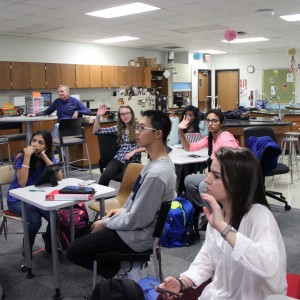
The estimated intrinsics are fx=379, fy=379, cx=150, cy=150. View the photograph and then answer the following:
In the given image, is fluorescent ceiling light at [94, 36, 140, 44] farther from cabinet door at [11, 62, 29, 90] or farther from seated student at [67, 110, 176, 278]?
seated student at [67, 110, 176, 278]

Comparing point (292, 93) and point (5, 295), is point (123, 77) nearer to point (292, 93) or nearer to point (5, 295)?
point (292, 93)

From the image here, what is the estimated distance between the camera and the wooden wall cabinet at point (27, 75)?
8.26 metres

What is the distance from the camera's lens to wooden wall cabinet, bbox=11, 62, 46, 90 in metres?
8.26

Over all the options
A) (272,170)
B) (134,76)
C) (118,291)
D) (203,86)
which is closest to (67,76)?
(134,76)

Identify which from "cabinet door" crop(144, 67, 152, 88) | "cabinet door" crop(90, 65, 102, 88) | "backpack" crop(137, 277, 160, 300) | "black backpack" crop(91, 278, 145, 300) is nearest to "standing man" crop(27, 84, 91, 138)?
"cabinet door" crop(90, 65, 102, 88)

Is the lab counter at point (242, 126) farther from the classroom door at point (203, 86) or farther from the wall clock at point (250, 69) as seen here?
the wall clock at point (250, 69)

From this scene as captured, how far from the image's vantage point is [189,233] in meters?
3.45

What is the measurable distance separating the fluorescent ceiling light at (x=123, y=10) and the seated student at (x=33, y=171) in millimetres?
3164

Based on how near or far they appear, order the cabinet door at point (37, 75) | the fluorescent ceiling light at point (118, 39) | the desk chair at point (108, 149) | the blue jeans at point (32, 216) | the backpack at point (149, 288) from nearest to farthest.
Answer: the backpack at point (149, 288) → the blue jeans at point (32, 216) → the desk chair at point (108, 149) → the cabinet door at point (37, 75) → the fluorescent ceiling light at point (118, 39)

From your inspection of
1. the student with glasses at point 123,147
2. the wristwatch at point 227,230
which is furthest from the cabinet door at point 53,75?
the wristwatch at point 227,230

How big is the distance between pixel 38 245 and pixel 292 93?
11074 millimetres

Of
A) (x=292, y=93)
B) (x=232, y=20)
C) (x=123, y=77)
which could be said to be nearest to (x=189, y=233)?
(x=232, y=20)

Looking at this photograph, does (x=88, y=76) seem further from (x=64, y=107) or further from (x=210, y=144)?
(x=210, y=144)

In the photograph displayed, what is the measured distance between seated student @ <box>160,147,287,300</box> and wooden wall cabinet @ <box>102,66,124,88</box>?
902cm
